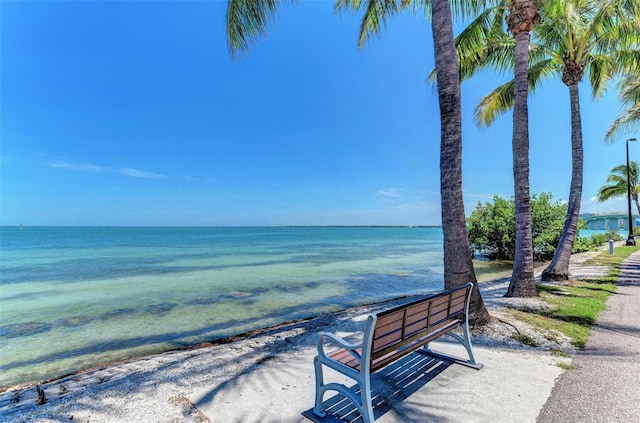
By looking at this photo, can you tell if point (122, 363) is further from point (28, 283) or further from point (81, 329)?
point (28, 283)

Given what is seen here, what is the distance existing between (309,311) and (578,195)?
29.5 feet

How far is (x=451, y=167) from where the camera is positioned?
515cm

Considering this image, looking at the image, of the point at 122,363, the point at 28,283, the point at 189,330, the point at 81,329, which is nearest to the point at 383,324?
the point at 122,363

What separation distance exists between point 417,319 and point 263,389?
1904 mm

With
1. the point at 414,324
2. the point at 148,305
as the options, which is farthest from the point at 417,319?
the point at 148,305

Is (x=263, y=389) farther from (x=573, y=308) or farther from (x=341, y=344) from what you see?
(x=573, y=308)

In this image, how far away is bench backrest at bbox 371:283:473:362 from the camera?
2.51m

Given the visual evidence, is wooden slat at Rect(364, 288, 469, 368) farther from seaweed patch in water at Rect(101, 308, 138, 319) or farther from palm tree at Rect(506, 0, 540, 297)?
seaweed patch in water at Rect(101, 308, 138, 319)

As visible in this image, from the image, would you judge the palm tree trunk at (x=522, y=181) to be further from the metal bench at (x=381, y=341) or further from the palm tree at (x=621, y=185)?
the palm tree at (x=621, y=185)

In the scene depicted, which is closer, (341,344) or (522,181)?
(341,344)

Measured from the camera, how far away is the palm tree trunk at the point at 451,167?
16.7 feet

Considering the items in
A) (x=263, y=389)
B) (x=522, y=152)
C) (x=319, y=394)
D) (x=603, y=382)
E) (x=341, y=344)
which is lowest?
(x=263, y=389)

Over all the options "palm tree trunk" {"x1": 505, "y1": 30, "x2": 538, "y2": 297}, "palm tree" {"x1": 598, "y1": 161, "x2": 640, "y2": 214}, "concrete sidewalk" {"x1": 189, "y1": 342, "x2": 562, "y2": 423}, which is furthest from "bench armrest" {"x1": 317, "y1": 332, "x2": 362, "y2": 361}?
"palm tree" {"x1": 598, "y1": 161, "x2": 640, "y2": 214}

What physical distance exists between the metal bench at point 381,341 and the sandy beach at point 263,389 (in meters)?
0.48
